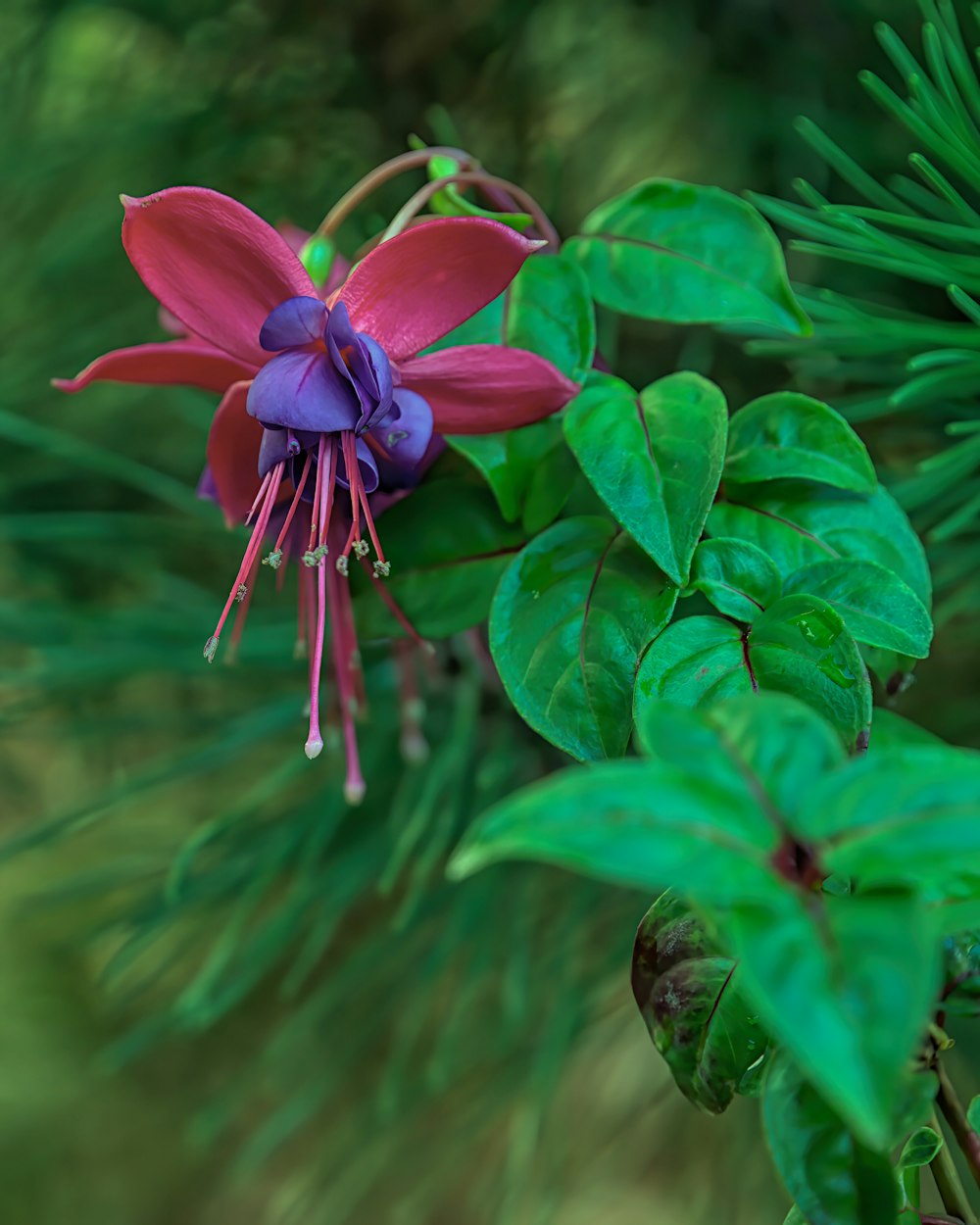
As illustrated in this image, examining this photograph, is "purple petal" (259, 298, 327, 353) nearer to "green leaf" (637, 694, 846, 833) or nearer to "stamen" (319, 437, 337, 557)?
"stamen" (319, 437, 337, 557)

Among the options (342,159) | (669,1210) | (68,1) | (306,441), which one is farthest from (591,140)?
(669,1210)

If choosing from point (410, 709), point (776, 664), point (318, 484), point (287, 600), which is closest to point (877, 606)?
point (776, 664)

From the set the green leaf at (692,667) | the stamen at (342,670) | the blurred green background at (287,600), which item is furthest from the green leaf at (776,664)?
the blurred green background at (287,600)

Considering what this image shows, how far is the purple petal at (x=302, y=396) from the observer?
24cm

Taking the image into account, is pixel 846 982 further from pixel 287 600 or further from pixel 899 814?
pixel 287 600

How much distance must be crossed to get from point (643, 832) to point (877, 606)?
12cm

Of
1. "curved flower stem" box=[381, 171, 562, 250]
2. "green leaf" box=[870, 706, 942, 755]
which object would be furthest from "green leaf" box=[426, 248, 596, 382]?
"green leaf" box=[870, 706, 942, 755]

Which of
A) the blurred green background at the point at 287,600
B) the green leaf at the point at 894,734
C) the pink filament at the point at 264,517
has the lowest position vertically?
the blurred green background at the point at 287,600

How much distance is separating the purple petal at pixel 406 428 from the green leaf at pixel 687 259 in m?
0.07

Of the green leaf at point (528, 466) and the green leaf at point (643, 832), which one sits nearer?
the green leaf at point (643, 832)

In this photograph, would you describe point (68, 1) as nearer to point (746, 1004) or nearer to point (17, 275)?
point (17, 275)

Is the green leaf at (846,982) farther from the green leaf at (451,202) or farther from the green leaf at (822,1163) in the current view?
the green leaf at (451,202)

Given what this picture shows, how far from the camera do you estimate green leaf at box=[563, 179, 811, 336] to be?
270mm

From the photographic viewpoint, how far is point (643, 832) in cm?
14
